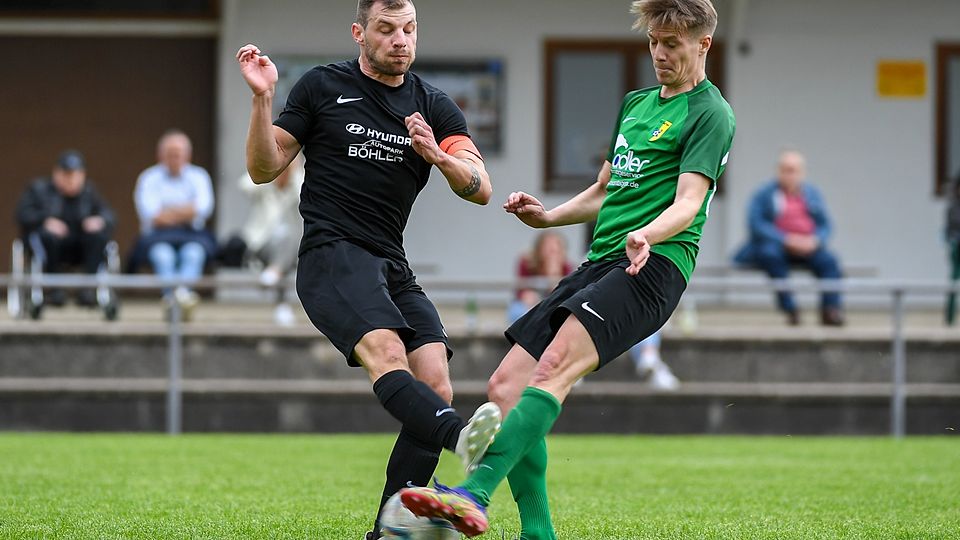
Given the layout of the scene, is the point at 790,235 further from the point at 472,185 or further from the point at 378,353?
the point at 378,353

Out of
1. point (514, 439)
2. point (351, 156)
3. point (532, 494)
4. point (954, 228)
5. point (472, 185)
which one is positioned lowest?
point (532, 494)

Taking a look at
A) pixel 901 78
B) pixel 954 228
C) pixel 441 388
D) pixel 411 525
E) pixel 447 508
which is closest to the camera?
pixel 447 508

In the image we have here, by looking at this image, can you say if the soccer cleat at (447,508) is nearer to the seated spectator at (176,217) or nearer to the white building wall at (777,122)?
the seated spectator at (176,217)

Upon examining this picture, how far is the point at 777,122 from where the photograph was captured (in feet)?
55.4

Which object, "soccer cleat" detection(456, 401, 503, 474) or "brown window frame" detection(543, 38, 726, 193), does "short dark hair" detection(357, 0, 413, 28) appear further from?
"brown window frame" detection(543, 38, 726, 193)

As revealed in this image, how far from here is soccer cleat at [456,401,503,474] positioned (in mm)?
5367

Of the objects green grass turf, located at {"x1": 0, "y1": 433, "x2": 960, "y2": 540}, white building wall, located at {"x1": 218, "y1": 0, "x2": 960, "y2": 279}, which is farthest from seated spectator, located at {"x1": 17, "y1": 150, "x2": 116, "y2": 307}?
white building wall, located at {"x1": 218, "y1": 0, "x2": 960, "y2": 279}

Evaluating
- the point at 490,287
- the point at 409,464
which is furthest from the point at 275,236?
Answer: the point at 409,464

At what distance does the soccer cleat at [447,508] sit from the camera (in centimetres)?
518

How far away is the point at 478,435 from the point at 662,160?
4.19ft

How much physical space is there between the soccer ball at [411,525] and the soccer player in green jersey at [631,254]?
0.19m

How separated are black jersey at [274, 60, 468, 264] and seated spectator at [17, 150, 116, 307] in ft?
26.8

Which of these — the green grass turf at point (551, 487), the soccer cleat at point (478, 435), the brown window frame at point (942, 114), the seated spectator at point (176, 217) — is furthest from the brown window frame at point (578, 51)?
the soccer cleat at point (478, 435)

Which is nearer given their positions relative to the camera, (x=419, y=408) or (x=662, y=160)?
(x=419, y=408)
